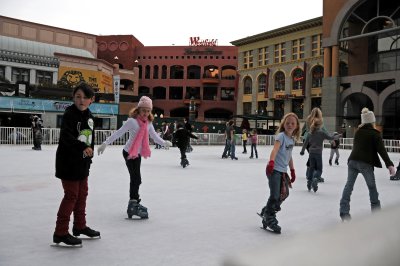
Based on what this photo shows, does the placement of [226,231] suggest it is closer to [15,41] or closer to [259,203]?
[259,203]

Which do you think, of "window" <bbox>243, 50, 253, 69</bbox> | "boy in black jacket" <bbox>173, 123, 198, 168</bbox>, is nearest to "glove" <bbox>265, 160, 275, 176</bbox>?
"boy in black jacket" <bbox>173, 123, 198, 168</bbox>

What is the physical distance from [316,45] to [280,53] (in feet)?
17.8

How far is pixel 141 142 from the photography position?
5.10 meters

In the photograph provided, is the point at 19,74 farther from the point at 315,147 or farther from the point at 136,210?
the point at 136,210

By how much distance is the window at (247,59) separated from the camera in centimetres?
5456

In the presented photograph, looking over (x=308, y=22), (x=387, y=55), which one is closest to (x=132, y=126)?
(x=387, y=55)

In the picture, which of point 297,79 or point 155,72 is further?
point 155,72

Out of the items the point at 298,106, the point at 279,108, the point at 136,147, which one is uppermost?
the point at 298,106

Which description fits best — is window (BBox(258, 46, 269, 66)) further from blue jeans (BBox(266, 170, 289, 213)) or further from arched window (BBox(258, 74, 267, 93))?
blue jeans (BBox(266, 170, 289, 213))

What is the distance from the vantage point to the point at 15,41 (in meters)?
47.0

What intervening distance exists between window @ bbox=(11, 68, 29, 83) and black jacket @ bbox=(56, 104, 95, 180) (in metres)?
45.7

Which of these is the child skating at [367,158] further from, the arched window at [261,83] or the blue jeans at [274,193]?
the arched window at [261,83]

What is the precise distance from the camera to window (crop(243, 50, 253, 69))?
5456 centimetres

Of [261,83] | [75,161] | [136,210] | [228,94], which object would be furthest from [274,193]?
[228,94]
